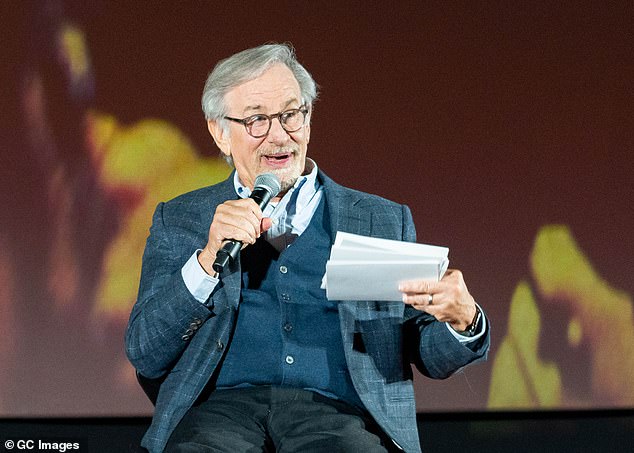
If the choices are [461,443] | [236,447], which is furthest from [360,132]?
[236,447]

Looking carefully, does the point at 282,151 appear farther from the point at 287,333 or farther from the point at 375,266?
the point at 375,266

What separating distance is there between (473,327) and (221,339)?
1.83 ft

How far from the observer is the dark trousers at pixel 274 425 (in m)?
1.88

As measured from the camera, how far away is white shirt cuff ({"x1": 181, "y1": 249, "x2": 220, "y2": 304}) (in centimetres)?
197

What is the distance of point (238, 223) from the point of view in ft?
6.05

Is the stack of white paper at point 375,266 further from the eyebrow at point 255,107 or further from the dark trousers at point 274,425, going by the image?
the eyebrow at point 255,107

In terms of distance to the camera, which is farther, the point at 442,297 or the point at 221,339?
the point at 221,339

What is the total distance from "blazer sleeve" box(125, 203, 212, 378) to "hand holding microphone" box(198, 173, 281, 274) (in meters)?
0.13

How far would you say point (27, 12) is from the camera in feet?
13.1

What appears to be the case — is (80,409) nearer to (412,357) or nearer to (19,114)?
(19,114)

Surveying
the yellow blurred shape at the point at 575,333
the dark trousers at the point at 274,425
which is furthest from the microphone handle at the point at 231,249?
the yellow blurred shape at the point at 575,333

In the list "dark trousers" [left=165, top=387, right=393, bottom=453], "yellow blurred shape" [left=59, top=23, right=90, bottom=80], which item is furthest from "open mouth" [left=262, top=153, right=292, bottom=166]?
"yellow blurred shape" [left=59, top=23, right=90, bottom=80]

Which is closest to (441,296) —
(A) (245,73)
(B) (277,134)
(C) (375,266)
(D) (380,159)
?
(C) (375,266)

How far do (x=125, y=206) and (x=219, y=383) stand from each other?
2.08 m
